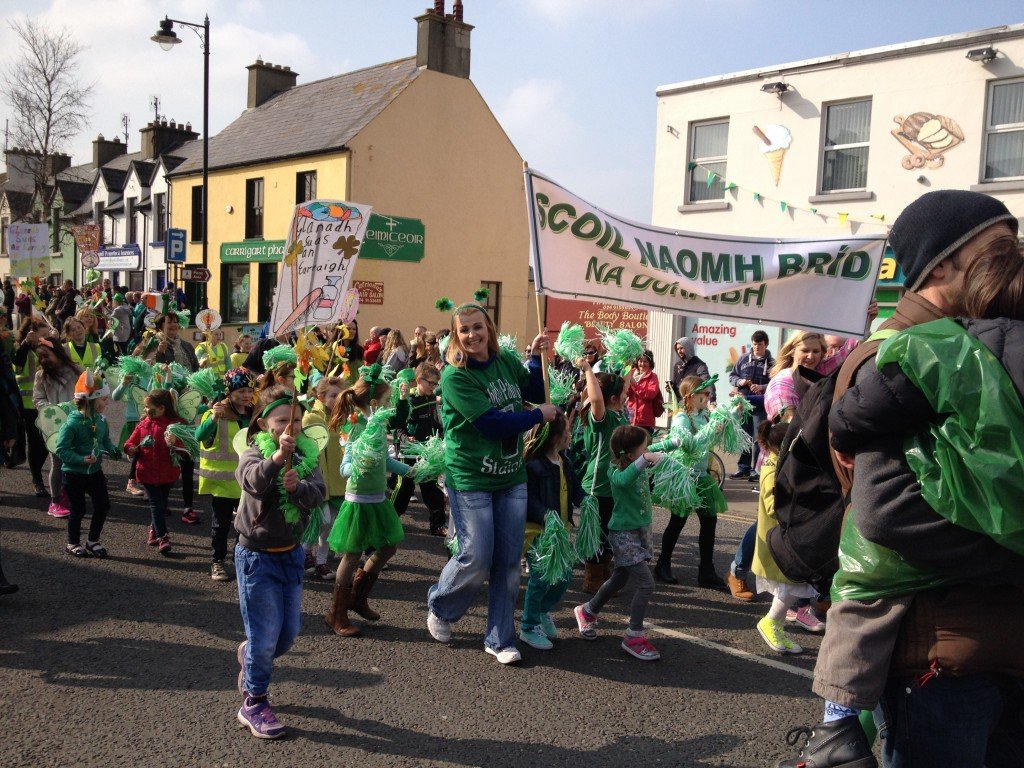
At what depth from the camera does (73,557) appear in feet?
22.1

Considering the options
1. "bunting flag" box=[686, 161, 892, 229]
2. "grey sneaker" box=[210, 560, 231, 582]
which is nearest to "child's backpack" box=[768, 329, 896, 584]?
"grey sneaker" box=[210, 560, 231, 582]

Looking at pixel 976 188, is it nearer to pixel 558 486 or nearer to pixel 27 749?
pixel 558 486

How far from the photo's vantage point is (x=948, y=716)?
1.89m

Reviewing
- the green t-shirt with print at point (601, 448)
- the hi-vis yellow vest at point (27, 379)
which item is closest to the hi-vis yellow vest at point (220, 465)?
the green t-shirt with print at point (601, 448)

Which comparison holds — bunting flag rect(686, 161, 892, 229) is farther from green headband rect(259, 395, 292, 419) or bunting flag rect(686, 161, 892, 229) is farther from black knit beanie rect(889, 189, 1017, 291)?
black knit beanie rect(889, 189, 1017, 291)

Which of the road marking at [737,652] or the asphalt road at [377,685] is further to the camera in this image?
the road marking at [737,652]

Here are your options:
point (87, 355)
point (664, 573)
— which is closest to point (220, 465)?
point (664, 573)

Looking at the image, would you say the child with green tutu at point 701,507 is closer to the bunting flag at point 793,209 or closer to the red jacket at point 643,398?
the red jacket at point 643,398

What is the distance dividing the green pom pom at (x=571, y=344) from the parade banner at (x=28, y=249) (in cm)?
1506

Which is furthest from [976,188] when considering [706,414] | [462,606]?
[462,606]

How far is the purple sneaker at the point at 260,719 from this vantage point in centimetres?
386

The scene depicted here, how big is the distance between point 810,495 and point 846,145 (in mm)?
13546

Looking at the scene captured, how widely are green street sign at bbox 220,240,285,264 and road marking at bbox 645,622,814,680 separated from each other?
23.7 meters

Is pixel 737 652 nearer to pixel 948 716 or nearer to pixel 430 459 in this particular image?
pixel 430 459
